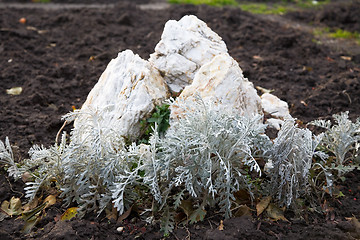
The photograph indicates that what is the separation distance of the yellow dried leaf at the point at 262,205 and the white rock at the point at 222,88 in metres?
0.76

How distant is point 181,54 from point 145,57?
7.22 ft

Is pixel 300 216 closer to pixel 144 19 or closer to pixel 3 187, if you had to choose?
pixel 3 187

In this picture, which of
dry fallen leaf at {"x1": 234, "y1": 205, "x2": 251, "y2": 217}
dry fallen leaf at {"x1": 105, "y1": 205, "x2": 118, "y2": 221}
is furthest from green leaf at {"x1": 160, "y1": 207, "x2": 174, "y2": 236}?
dry fallen leaf at {"x1": 234, "y1": 205, "x2": 251, "y2": 217}

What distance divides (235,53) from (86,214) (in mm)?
4242

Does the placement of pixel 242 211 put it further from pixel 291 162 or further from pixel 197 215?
pixel 291 162

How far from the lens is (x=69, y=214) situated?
10.6 feet

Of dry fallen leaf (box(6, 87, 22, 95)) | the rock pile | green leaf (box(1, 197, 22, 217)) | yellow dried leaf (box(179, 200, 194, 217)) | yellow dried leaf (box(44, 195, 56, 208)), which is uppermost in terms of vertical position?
the rock pile

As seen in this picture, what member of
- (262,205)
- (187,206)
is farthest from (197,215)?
(262,205)

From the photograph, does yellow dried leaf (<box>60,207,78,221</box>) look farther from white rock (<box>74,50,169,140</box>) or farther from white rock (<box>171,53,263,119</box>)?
white rock (<box>171,53,263,119</box>)

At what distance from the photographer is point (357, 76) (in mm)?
5816

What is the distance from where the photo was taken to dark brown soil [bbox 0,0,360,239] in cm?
306

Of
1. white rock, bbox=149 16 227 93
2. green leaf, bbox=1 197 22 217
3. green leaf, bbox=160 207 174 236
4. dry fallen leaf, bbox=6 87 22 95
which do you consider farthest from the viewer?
dry fallen leaf, bbox=6 87 22 95

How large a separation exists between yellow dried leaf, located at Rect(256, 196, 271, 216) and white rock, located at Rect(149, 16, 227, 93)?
1.45 meters

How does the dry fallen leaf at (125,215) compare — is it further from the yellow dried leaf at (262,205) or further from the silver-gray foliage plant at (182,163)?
the yellow dried leaf at (262,205)
